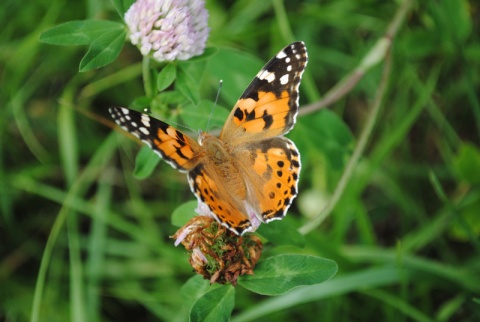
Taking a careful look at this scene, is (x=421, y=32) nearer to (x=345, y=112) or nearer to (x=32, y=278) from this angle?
(x=345, y=112)

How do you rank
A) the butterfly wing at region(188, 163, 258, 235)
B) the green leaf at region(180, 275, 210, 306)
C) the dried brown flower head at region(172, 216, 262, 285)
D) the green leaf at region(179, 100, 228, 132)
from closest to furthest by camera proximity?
the butterfly wing at region(188, 163, 258, 235) < the dried brown flower head at region(172, 216, 262, 285) < the green leaf at region(180, 275, 210, 306) < the green leaf at region(179, 100, 228, 132)

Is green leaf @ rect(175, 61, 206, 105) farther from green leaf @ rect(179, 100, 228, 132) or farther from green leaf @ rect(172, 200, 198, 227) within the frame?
green leaf @ rect(172, 200, 198, 227)

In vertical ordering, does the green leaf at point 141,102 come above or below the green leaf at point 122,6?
below

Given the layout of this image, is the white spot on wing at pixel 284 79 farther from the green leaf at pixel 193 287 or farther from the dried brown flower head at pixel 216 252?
the green leaf at pixel 193 287

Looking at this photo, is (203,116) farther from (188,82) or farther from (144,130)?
(144,130)

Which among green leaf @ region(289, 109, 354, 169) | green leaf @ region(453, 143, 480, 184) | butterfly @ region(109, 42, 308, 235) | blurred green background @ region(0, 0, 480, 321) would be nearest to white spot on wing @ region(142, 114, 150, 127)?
butterfly @ region(109, 42, 308, 235)

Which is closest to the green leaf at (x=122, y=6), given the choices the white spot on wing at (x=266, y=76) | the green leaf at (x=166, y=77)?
the green leaf at (x=166, y=77)
